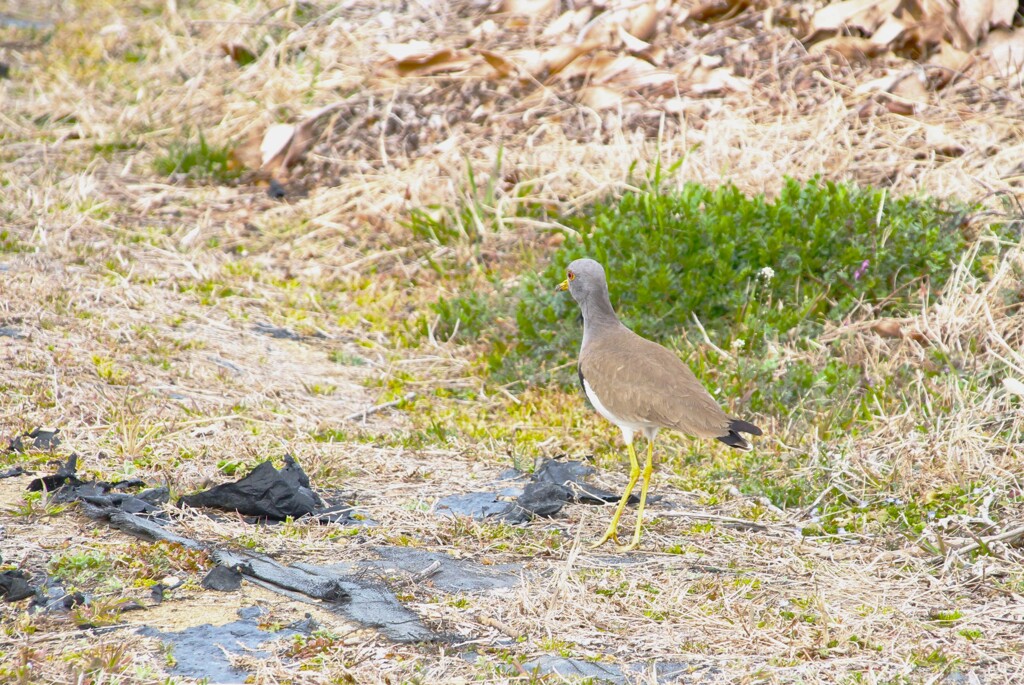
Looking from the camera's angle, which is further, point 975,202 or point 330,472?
point 975,202

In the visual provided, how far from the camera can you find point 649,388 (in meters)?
5.32

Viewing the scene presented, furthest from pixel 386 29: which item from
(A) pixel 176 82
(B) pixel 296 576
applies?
(B) pixel 296 576

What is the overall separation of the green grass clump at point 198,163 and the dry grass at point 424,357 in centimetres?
17

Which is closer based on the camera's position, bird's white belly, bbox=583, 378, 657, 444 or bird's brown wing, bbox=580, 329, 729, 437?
bird's brown wing, bbox=580, 329, 729, 437

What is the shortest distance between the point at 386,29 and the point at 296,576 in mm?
9404

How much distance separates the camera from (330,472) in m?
5.71

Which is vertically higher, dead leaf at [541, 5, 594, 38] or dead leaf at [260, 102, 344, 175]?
dead leaf at [541, 5, 594, 38]

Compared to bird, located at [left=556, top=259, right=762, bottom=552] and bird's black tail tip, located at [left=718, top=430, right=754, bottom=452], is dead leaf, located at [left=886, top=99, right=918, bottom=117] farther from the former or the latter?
bird's black tail tip, located at [left=718, top=430, right=754, bottom=452]

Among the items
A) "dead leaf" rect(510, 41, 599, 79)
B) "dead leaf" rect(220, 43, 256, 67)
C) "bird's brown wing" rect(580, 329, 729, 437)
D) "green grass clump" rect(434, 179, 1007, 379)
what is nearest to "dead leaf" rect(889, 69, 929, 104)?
"green grass clump" rect(434, 179, 1007, 379)

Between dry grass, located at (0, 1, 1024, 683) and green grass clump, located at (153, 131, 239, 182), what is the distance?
17 centimetres

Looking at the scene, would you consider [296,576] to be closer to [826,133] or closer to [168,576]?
[168,576]

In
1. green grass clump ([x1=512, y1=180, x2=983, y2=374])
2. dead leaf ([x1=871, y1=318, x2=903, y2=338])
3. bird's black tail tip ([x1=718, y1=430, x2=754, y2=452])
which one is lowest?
dead leaf ([x1=871, y1=318, x2=903, y2=338])

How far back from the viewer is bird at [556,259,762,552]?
5.15m

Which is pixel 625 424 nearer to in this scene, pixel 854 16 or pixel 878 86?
A: pixel 878 86
